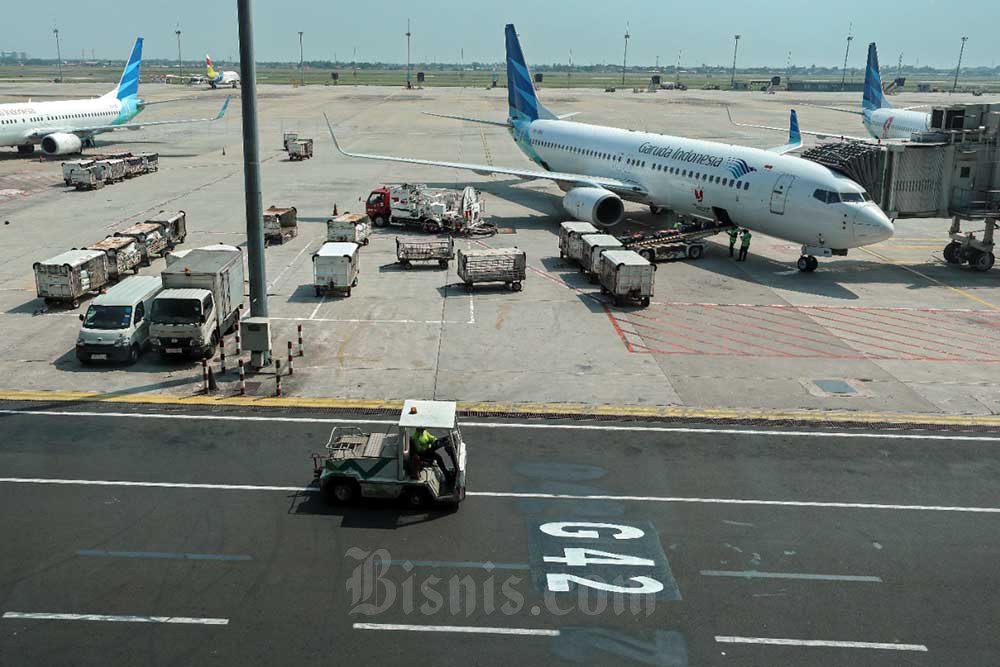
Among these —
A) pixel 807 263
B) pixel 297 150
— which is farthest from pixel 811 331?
pixel 297 150

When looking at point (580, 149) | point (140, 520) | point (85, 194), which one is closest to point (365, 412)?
point (140, 520)

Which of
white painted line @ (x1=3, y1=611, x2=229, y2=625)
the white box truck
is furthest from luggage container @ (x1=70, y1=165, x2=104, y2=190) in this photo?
white painted line @ (x1=3, y1=611, x2=229, y2=625)

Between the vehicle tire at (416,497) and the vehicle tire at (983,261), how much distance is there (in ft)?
116

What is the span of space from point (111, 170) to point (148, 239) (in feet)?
84.7

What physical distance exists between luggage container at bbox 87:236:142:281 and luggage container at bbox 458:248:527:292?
46.9 ft

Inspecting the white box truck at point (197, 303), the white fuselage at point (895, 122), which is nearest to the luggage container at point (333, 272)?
the white box truck at point (197, 303)

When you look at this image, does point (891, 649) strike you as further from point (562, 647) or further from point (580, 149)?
point (580, 149)

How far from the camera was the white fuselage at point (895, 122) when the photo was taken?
2960 inches

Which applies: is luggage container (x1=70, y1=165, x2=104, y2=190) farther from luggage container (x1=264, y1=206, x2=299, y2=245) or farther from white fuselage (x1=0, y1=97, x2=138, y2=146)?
luggage container (x1=264, y1=206, x2=299, y2=245)

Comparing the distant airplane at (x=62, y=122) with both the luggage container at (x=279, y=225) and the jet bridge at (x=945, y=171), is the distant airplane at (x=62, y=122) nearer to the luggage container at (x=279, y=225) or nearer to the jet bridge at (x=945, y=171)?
the luggage container at (x=279, y=225)

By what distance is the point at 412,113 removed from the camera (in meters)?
131

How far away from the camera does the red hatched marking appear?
29609 mm

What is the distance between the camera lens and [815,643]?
1435 cm

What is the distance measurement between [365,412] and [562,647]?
11.2 metres
